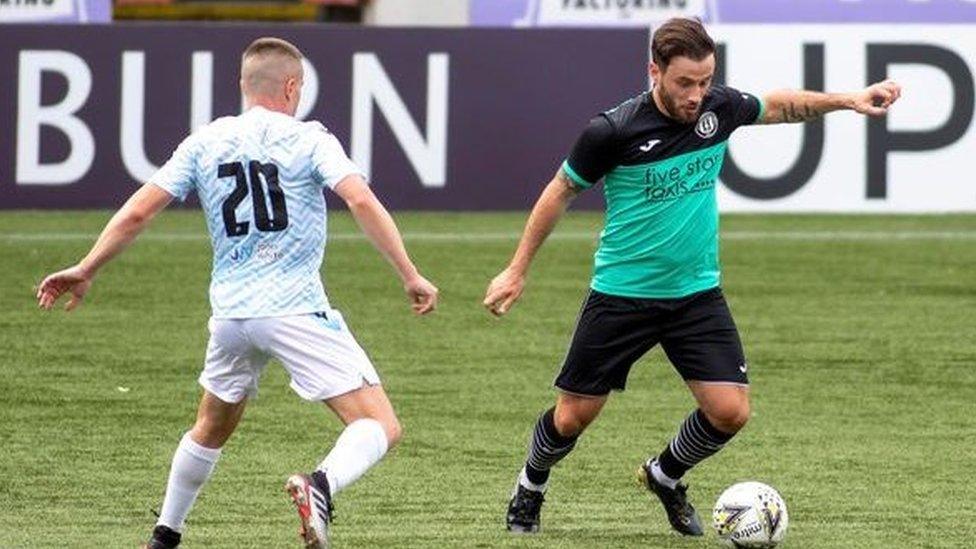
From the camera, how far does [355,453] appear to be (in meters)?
7.88

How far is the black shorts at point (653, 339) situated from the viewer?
9000mm

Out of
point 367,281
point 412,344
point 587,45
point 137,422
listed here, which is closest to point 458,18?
point 587,45

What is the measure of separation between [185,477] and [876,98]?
286 cm

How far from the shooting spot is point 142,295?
1755 centimetres

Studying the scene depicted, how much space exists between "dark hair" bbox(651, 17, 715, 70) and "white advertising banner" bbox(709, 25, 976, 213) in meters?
14.2

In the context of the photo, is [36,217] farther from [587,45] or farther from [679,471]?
[679,471]

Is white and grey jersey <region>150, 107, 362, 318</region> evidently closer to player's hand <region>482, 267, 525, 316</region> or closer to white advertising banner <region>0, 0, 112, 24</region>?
player's hand <region>482, 267, 525, 316</region>

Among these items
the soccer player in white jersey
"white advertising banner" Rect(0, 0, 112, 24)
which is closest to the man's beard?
the soccer player in white jersey

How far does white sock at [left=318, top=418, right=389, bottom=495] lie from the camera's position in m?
7.81

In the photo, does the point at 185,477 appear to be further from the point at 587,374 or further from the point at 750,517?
the point at 750,517

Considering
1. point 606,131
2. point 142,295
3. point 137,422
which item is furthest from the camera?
point 142,295

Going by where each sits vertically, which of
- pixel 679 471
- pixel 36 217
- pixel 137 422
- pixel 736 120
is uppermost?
pixel 736 120

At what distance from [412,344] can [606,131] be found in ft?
21.3

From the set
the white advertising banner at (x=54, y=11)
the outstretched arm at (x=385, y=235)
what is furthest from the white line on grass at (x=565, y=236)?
the outstretched arm at (x=385, y=235)
